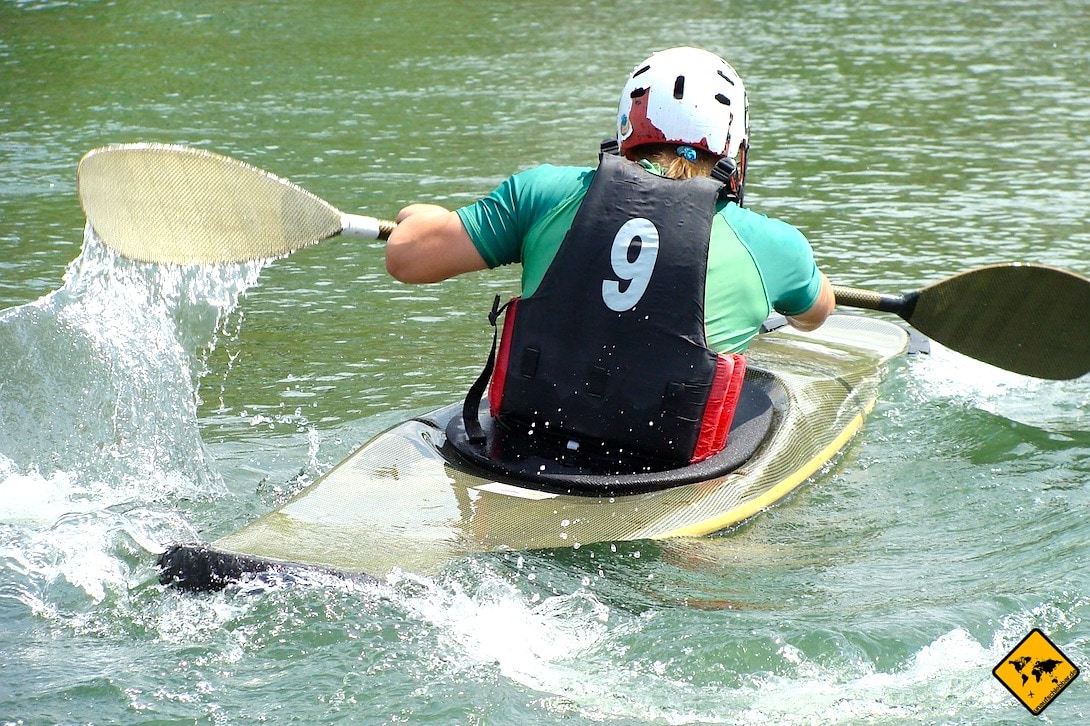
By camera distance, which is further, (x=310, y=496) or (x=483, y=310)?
(x=483, y=310)

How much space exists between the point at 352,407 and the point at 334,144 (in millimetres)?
5405

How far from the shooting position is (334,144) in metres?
11.2

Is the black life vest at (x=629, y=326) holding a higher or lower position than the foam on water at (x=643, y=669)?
higher

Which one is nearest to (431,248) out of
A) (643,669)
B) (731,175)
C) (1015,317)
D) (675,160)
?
(675,160)

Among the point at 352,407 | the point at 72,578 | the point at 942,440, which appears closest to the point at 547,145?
the point at 352,407

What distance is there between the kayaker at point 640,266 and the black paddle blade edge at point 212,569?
3.21 ft

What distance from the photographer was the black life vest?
4.07m

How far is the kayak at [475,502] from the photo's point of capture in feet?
12.1

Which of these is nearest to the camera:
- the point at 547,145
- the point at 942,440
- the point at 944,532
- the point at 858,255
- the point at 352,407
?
the point at 944,532

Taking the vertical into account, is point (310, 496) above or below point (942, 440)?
above

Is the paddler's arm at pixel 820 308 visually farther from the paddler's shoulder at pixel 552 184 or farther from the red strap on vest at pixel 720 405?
A: the paddler's shoulder at pixel 552 184

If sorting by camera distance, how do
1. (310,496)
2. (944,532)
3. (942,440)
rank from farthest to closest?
(942,440) < (944,532) < (310,496)

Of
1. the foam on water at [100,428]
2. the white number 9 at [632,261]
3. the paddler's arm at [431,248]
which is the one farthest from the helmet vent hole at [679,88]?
the foam on water at [100,428]

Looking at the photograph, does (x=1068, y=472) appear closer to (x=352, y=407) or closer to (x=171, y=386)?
(x=352, y=407)
